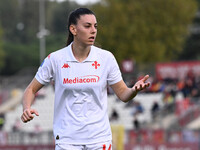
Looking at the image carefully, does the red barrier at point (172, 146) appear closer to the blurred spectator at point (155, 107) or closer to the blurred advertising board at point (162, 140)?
the blurred advertising board at point (162, 140)

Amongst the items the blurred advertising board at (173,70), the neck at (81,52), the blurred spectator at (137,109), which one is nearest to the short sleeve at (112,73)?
the neck at (81,52)

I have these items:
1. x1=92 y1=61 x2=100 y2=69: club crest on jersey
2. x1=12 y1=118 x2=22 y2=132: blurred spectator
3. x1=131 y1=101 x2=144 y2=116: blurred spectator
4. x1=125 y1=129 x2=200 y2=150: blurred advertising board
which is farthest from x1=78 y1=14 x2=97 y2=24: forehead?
x1=12 y1=118 x2=22 y2=132: blurred spectator

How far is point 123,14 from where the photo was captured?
57.5 m

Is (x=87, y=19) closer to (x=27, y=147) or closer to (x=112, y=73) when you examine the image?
(x=112, y=73)

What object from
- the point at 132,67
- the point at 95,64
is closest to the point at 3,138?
the point at 95,64

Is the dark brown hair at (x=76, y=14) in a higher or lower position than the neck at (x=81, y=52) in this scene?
higher

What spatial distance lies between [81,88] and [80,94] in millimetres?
59

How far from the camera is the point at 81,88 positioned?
7141 mm

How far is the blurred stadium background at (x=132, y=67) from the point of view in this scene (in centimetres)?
2362

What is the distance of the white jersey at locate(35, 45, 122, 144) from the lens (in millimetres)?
7148

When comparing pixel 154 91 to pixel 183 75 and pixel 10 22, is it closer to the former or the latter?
pixel 183 75

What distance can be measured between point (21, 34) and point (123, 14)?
4185 centimetres

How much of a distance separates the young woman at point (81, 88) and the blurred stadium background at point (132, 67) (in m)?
0.52

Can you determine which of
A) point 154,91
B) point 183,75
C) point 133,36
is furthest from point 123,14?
point 154,91
